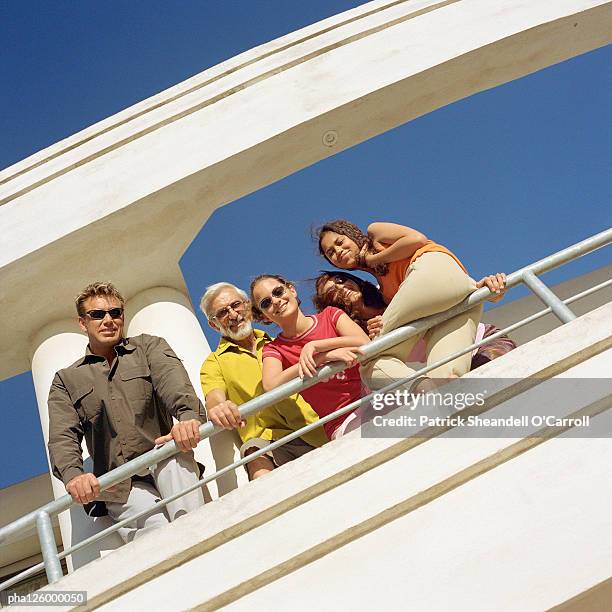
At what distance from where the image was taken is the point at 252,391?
5.95 m

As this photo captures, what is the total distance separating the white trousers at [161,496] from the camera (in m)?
5.30

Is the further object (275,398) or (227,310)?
(227,310)

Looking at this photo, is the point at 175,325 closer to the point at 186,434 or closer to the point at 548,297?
the point at 186,434

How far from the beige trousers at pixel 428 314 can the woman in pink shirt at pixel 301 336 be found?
11.5 inches

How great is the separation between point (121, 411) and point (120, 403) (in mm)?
53

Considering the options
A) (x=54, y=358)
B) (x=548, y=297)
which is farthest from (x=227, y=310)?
(x=54, y=358)

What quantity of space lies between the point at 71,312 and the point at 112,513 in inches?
152

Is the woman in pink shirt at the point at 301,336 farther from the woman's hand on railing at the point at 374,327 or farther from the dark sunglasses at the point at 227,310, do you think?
the dark sunglasses at the point at 227,310

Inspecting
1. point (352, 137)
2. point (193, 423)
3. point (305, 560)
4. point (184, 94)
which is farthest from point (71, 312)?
point (305, 560)

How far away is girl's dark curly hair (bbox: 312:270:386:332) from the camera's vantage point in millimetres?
5871

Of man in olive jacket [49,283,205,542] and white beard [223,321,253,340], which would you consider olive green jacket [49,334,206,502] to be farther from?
white beard [223,321,253,340]

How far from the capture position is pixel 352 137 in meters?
9.51

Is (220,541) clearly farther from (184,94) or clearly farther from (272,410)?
(184,94)

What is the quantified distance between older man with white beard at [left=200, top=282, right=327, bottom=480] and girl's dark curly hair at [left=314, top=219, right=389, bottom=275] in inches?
25.3
